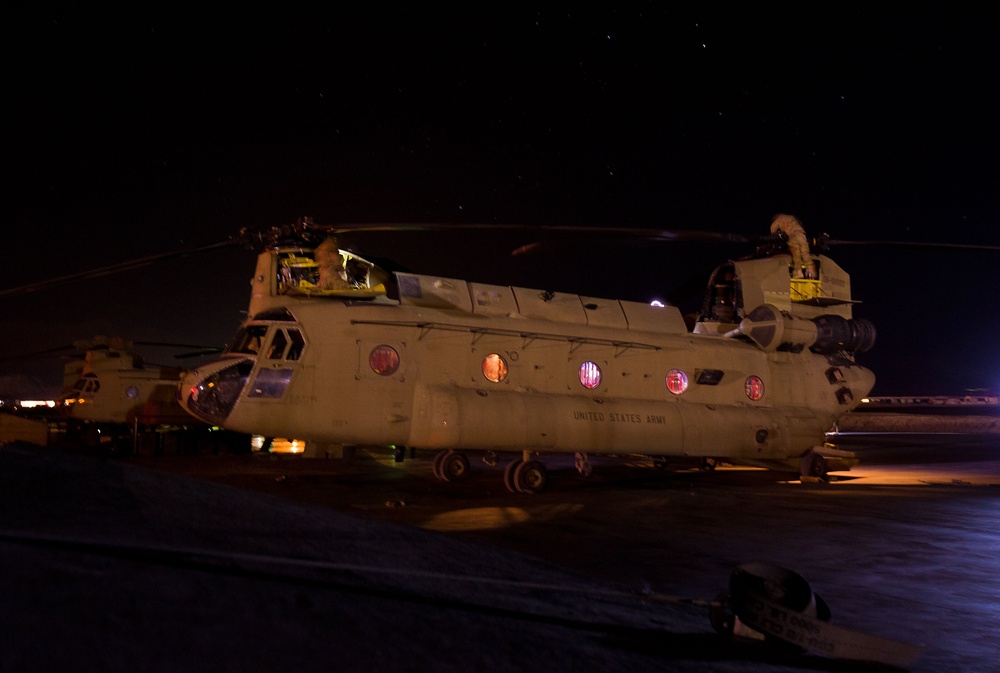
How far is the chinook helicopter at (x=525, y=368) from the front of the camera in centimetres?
1327

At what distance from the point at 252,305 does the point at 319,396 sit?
2793mm

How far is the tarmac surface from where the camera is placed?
240 centimetres

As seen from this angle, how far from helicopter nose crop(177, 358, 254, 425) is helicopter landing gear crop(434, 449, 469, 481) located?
13.4 feet

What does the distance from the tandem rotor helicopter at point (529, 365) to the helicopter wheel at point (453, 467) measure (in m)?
0.03

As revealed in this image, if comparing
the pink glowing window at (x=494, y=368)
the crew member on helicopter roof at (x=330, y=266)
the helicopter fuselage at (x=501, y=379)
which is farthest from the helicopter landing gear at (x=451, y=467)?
the crew member on helicopter roof at (x=330, y=266)

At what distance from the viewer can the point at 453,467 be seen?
14898mm

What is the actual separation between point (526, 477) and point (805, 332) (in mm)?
7942

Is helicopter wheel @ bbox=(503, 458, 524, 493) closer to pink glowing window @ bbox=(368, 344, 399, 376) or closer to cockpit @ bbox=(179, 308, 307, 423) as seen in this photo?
pink glowing window @ bbox=(368, 344, 399, 376)

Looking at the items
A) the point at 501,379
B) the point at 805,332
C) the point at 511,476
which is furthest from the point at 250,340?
the point at 805,332

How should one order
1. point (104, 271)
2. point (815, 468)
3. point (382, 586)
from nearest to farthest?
point (382, 586)
point (104, 271)
point (815, 468)

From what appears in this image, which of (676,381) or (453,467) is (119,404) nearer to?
(453,467)

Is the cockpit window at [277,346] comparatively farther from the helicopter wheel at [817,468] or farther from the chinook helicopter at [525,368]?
the helicopter wheel at [817,468]

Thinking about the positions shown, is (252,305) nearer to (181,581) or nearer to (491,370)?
(491,370)

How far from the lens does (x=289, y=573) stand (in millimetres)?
3211
